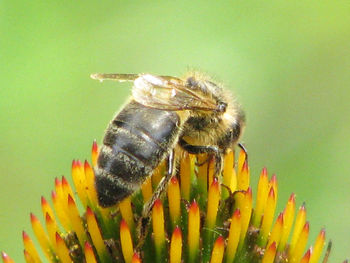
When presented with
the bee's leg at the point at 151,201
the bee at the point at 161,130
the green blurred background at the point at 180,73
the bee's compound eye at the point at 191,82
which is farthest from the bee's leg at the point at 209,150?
the green blurred background at the point at 180,73

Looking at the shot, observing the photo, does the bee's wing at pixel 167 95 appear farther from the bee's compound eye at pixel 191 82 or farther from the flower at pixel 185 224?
the flower at pixel 185 224

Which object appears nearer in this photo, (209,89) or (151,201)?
(151,201)

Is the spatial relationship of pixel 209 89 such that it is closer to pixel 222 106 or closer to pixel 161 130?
pixel 222 106

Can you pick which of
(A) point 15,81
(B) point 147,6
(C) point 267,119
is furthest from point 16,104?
(C) point 267,119

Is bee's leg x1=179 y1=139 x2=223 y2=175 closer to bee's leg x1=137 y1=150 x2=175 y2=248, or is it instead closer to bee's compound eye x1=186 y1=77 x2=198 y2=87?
bee's leg x1=137 y1=150 x2=175 y2=248

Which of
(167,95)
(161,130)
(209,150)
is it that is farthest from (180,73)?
(161,130)

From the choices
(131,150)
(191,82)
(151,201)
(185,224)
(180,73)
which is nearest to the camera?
(131,150)

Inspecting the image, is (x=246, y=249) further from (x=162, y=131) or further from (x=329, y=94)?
(x=329, y=94)
